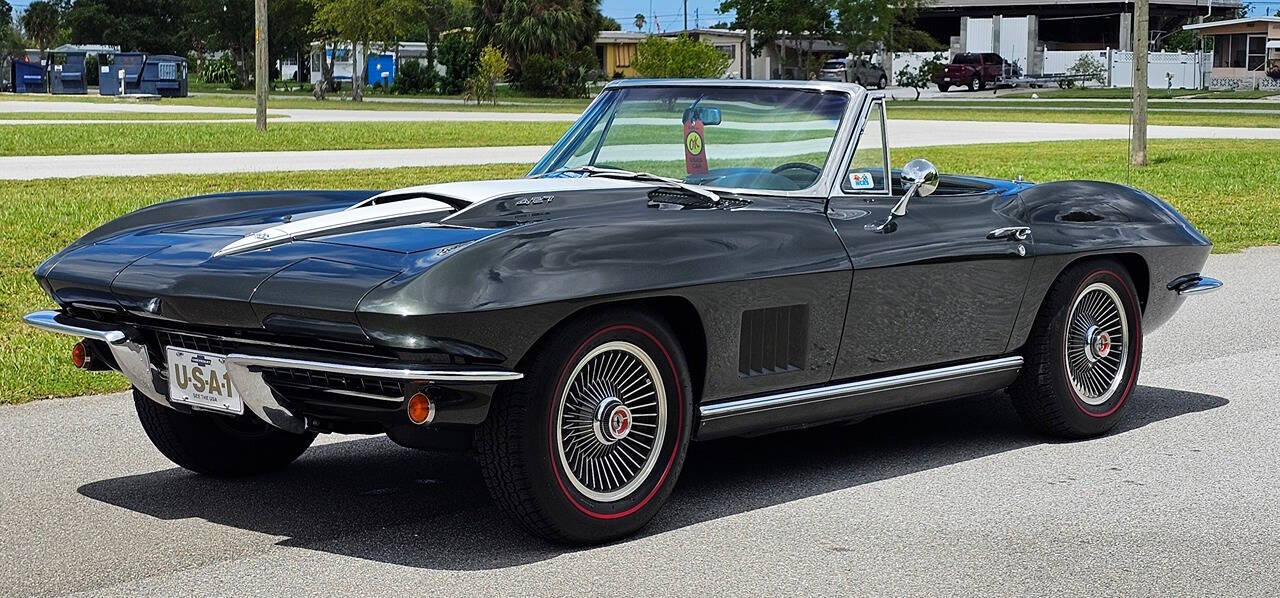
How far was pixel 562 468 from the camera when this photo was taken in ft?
14.1

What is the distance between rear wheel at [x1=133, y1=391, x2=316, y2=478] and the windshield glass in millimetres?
1395

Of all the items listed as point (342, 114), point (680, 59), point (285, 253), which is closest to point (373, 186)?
point (285, 253)

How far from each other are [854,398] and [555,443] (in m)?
1.26

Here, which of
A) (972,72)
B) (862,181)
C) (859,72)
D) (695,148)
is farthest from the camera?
(972,72)

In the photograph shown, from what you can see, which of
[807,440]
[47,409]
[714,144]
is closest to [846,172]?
[714,144]

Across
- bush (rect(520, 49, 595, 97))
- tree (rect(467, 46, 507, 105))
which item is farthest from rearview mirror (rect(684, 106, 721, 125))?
bush (rect(520, 49, 595, 97))

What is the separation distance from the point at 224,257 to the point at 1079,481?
281 centimetres

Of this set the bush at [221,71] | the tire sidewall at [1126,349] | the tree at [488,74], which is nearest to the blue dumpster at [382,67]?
the bush at [221,71]

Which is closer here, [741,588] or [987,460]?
[741,588]

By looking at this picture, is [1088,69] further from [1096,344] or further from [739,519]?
[739,519]

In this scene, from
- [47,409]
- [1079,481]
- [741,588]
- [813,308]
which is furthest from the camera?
[47,409]

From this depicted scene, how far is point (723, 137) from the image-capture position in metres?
5.59

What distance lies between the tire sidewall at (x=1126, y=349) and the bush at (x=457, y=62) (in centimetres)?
5633

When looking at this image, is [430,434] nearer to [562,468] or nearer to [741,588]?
[562,468]
